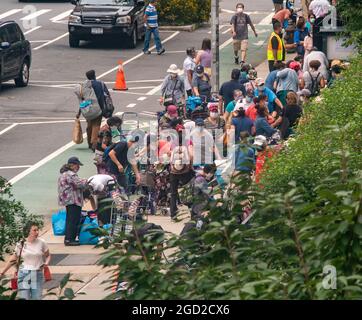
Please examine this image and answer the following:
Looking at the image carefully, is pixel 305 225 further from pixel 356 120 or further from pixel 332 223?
pixel 356 120

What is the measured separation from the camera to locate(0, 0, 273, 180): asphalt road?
27.6m

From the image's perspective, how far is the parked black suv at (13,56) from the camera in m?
32.2

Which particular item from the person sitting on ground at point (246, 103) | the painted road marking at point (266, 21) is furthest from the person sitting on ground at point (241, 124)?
the painted road marking at point (266, 21)

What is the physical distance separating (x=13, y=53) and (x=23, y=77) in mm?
899

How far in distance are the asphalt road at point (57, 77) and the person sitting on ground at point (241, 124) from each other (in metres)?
4.33

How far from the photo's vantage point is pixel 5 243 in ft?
49.8

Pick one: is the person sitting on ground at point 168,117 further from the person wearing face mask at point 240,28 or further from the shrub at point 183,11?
the shrub at point 183,11

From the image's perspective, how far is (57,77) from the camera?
114ft

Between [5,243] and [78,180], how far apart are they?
5186 mm

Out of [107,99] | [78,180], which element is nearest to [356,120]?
[78,180]

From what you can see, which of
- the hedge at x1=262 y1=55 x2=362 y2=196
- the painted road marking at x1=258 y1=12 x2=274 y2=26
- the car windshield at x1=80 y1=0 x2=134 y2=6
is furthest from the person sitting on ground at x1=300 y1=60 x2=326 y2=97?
the painted road marking at x1=258 y1=12 x2=274 y2=26

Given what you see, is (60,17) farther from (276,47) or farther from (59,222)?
(59,222)

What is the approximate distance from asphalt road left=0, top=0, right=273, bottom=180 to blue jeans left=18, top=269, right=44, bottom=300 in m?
7.84

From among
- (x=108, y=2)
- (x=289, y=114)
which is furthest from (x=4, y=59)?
(x=289, y=114)
